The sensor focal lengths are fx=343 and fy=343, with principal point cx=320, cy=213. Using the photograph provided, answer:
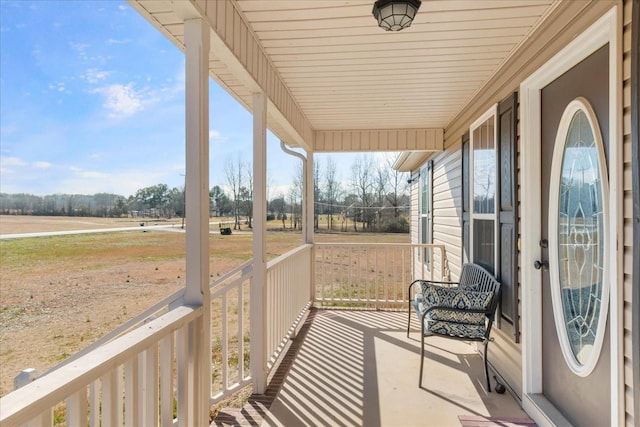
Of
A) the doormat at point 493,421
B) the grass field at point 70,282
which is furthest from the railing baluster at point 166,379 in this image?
the doormat at point 493,421

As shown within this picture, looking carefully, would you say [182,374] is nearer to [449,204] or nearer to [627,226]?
[627,226]

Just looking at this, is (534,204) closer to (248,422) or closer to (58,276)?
(248,422)

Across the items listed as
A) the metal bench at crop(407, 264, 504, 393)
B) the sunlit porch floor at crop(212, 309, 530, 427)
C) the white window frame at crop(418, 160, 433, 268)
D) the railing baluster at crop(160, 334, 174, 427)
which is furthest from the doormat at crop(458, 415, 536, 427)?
the white window frame at crop(418, 160, 433, 268)

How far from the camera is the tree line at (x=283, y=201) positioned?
4.75 ft

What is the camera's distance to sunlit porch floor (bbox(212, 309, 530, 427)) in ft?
7.51

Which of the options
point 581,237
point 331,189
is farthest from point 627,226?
point 331,189

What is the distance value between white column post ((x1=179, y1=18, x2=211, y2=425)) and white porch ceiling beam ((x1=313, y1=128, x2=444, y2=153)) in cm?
343

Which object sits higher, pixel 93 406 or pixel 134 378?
pixel 134 378

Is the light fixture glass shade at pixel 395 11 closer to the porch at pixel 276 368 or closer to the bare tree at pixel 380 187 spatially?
the porch at pixel 276 368

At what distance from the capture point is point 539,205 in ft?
7.73

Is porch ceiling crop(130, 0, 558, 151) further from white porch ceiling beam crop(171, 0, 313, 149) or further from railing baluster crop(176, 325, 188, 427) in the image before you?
railing baluster crop(176, 325, 188, 427)

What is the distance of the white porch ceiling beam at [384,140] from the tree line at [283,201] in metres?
0.76

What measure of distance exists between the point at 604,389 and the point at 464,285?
69.9 inches

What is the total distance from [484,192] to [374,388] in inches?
79.2
